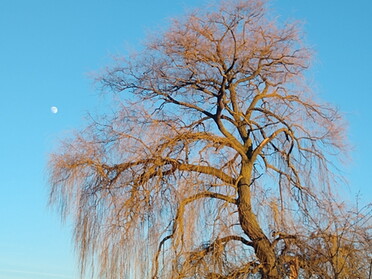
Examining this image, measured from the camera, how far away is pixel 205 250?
7.43 metres

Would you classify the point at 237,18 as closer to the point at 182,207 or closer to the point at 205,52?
the point at 205,52

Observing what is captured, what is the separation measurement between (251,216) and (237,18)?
2.38m

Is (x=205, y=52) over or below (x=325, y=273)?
over

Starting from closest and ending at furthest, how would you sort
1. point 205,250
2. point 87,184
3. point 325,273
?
1. point 325,273
2. point 205,250
3. point 87,184

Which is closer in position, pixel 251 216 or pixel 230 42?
pixel 251 216

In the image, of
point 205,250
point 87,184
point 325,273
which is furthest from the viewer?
point 87,184

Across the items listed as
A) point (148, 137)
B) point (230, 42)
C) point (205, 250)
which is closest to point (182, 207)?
point (205, 250)

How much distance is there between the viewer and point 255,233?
7742 mm

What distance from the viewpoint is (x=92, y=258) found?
299 inches

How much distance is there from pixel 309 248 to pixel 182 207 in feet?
4.55

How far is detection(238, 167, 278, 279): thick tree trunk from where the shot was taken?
748 cm

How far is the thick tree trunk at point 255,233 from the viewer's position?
295 inches

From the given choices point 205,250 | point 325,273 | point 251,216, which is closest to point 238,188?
point 251,216

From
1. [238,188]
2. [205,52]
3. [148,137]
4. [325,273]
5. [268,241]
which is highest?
[205,52]
